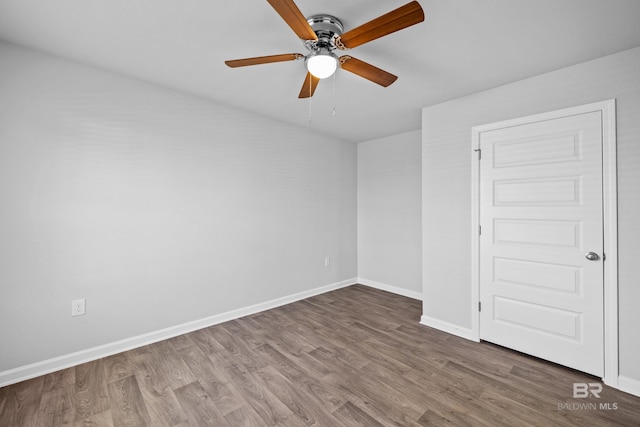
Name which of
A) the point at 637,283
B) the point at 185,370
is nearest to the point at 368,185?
the point at 637,283

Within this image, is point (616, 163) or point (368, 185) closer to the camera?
point (616, 163)

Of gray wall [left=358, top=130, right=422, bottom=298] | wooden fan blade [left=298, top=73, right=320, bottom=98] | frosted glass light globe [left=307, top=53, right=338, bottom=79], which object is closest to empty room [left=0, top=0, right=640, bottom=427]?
frosted glass light globe [left=307, top=53, right=338, bottom=79]

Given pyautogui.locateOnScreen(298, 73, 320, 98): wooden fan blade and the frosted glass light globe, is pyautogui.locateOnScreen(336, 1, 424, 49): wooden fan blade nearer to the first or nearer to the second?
the frosted glass light globe

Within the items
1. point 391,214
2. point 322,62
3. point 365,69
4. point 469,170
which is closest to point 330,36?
point 322,62

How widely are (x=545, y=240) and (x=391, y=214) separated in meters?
2.21

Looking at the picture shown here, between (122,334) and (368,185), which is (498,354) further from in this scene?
(122,334)

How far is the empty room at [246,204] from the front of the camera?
5.79 ft

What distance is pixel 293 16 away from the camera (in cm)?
136

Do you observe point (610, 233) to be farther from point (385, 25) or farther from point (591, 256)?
point (385, 25)

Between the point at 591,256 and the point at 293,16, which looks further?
the point at 591,256

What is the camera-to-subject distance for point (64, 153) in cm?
223

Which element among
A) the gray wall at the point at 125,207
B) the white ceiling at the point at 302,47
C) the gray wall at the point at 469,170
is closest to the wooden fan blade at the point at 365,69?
the white ceiling at the point at 302,47

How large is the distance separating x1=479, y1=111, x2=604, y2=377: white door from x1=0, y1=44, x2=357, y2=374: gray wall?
2457 mm

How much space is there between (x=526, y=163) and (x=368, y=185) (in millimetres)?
2506
